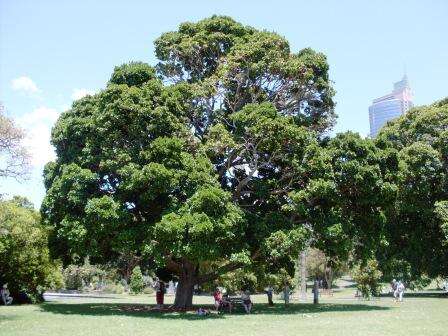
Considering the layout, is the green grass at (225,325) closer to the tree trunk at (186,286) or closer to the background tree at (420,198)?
the tree trunk at (186,286)

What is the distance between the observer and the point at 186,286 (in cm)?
2702

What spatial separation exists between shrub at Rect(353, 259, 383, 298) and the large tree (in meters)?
13.6

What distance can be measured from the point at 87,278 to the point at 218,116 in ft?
158

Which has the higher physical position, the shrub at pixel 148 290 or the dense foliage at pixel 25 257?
the dense foliage at pixel 25 257

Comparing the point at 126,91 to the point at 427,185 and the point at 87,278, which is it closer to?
the point at 427,185

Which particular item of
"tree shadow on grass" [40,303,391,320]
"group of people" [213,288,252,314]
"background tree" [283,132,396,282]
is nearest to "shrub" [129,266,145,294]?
"tree shadow on grass" [40,303,391,320]

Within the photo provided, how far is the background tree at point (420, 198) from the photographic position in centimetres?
3553

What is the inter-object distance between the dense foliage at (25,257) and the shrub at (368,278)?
21968 mm

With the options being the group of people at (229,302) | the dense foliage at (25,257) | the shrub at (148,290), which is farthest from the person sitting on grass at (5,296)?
the shrub at (148,290)

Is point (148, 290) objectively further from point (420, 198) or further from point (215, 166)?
point (215, 166)

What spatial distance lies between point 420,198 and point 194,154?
2095 centimetres

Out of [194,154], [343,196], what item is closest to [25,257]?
[194,154]

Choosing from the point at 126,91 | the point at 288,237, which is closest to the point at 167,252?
the point at 288,237

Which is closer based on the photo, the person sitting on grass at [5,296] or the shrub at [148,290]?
the person sitting on grass at [5,296]
